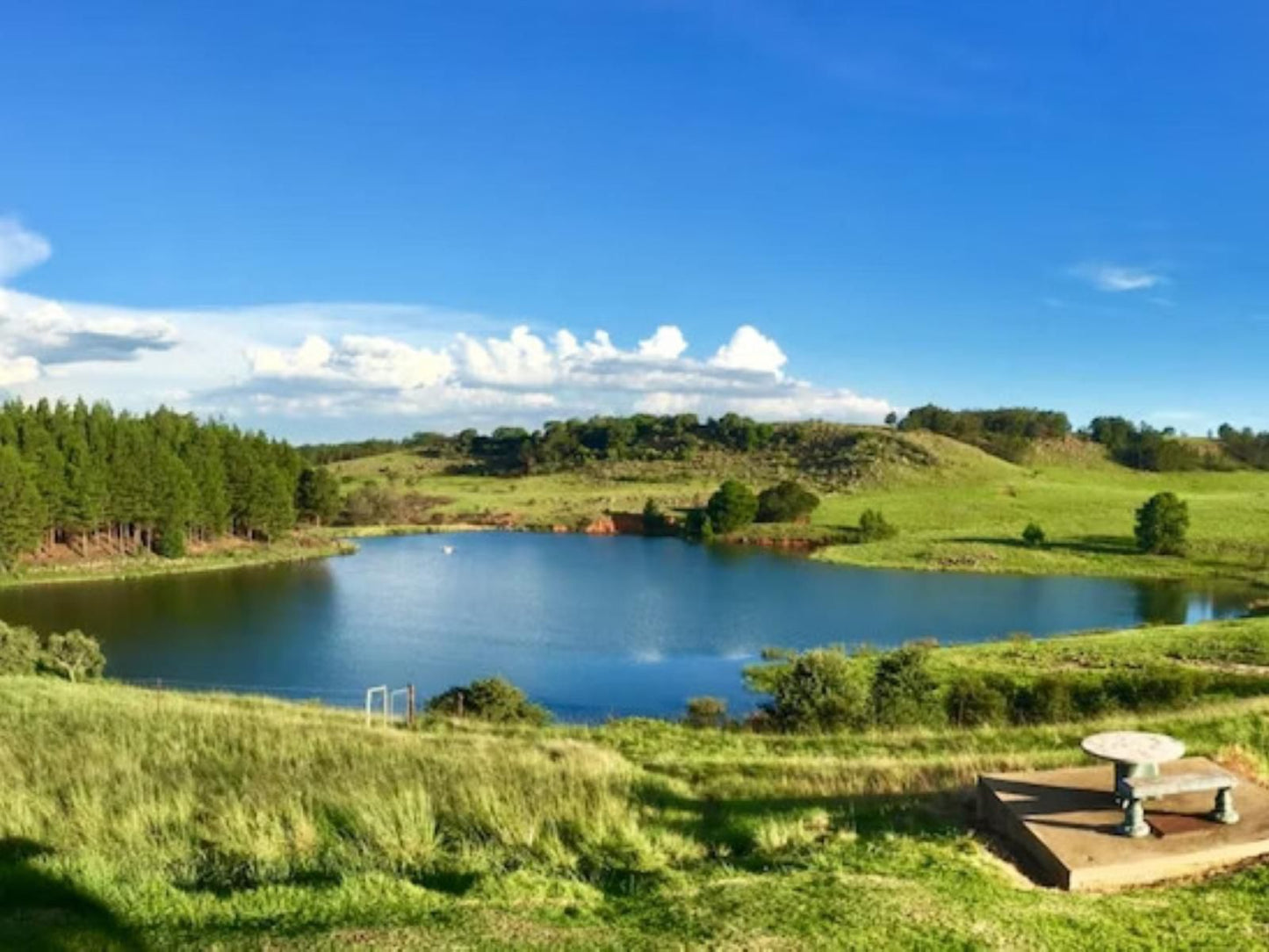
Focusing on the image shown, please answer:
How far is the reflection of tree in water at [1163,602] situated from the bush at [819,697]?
Result: 33.2 m

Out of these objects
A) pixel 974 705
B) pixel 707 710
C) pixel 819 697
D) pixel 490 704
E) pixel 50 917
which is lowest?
pixel 707 710

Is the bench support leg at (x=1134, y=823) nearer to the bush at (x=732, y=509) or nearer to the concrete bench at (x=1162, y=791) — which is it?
the concrete bench at (x=1162, y=791)

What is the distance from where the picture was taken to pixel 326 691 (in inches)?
1334

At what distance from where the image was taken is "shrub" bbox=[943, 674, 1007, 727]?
25016mm

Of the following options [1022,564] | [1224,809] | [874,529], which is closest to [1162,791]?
[1224,809]

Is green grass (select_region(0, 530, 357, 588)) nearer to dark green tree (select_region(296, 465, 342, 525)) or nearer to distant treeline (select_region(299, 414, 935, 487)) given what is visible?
dark green tree (select_region(296, 465, 342, 525))

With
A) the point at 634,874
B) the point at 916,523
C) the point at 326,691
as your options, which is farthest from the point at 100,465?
the point at 634,874

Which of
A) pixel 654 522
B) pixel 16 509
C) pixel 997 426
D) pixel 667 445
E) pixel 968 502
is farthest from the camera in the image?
pixel 997 426

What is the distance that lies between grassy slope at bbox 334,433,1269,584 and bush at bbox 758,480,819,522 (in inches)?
69.0

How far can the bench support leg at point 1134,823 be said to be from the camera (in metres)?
8.58

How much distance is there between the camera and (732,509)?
9450 cm

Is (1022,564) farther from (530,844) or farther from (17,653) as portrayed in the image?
(530,844)

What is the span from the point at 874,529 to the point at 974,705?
62.0m

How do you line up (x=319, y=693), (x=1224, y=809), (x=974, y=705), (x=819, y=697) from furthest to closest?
(x=319, y=693) < (x=974, y=705) < (x=819, y=697) < (x=1224, y=809)
